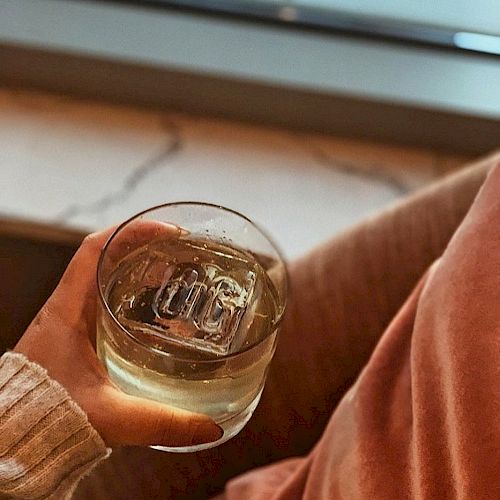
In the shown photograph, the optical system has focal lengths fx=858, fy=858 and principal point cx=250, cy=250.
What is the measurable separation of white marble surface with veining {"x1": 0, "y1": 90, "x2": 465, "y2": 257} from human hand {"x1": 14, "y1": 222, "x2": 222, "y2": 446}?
0.52 m

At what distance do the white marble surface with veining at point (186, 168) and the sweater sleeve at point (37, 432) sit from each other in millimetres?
559

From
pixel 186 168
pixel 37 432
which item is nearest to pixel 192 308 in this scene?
pixel 37 432

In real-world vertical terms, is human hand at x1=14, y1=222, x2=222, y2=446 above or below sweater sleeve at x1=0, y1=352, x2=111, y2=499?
above

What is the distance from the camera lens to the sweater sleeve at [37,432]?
457 mm

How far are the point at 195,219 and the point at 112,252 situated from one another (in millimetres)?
54

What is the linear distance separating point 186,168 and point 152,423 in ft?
2.17

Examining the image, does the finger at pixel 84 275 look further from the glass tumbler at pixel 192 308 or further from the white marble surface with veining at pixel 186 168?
the white marble surface with veining at pixel 186 168

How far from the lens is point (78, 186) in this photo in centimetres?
105

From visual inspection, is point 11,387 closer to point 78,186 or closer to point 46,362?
point 46,362

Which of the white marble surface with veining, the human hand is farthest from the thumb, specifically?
the white marble surface with veining

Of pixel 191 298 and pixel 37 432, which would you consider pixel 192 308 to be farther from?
pixel 37 432

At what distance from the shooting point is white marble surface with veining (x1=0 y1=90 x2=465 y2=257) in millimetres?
1043

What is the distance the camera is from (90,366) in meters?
0.48

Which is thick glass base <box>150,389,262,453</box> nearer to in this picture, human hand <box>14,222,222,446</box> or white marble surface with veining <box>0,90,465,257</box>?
human hand <box>14,222,222,446</box>
